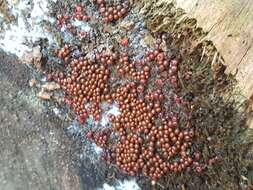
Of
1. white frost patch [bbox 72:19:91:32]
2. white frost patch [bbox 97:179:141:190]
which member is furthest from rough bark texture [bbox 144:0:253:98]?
white frost patch [bbox 97:179:141:190]

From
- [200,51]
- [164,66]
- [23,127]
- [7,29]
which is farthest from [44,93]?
[200,51]

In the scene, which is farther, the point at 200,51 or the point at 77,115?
the point at 77,115

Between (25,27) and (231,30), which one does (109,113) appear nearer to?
(25,27)

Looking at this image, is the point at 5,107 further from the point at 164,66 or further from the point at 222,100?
the point at 222,100

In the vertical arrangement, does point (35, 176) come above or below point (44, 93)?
below

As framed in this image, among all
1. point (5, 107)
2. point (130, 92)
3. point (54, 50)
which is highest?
point (54, 50)

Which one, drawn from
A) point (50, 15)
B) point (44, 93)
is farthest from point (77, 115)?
point (50, 15)

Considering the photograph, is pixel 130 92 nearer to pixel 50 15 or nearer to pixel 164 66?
pixel 164 66
